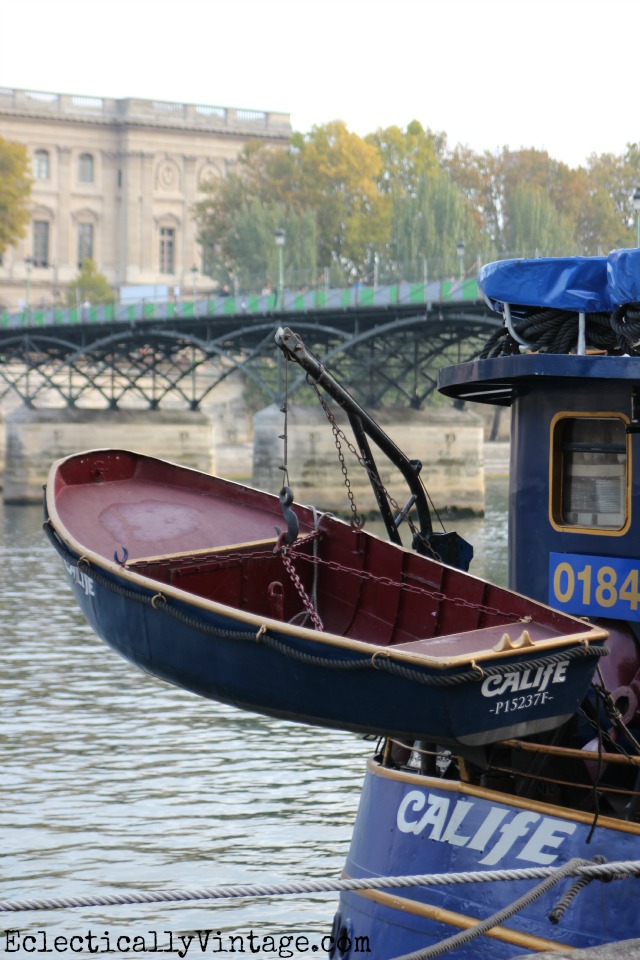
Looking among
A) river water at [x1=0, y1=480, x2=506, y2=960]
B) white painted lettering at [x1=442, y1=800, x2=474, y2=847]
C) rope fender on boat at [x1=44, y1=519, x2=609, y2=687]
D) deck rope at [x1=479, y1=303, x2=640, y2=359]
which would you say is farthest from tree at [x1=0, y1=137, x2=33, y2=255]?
white painted lettering at [x1=442, y1=800, x2=474, y2=847]

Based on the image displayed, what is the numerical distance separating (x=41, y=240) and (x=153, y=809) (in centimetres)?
11799

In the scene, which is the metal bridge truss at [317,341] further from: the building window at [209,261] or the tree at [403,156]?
the tree at [403,156]

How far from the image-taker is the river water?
13.4 meters

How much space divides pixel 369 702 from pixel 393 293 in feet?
155

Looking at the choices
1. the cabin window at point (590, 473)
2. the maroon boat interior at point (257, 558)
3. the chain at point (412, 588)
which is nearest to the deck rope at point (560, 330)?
the cabin window at point (590, 473)

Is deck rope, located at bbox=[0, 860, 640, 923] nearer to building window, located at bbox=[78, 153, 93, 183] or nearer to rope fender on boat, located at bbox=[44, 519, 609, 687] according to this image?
rope fender on boat, located at bbox=[44, 519, 609, 687]

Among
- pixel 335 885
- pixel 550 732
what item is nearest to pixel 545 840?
pixel 550 732

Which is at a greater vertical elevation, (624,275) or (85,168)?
(85,168)

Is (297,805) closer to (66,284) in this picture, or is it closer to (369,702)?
(369,702)

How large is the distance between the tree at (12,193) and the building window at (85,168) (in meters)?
35.6

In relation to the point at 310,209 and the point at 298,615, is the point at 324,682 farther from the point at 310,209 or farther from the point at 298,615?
the point at 310,209

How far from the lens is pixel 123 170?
431ft

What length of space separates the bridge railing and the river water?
1159 inches

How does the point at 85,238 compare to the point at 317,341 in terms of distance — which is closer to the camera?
the point at 317,341
